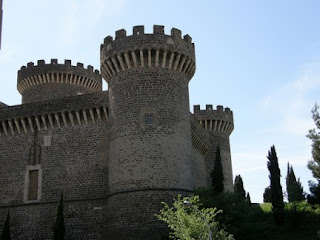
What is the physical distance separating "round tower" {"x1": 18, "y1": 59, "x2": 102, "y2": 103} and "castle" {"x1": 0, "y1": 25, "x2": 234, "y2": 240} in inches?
185

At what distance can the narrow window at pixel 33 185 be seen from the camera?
2672 centimetres

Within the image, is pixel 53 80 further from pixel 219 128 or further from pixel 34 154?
pixel 219 128

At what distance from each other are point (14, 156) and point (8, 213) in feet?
12.0

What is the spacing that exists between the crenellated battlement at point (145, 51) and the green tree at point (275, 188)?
37.6ft

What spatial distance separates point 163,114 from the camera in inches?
922

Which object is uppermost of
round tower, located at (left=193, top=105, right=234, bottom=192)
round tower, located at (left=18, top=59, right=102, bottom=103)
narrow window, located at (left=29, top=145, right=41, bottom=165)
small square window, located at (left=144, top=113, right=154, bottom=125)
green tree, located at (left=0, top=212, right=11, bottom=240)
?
round tower, located at (left=18, top=59, right=102, bottom=103)

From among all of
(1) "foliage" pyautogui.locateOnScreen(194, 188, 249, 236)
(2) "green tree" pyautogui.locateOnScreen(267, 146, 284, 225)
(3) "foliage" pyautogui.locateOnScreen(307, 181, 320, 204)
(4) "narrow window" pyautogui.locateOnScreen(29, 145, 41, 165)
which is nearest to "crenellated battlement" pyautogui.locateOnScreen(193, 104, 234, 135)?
(2) "green tree" pyautogui.locateOnScreen(267, 146, 284, 225)

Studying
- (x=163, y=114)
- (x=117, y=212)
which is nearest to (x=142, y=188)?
(x=117, y=212)

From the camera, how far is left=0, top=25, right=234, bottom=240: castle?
73.7 feet

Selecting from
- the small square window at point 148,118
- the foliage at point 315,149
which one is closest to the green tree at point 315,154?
the foliage at point 315,149

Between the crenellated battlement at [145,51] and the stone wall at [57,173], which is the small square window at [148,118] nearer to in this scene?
the crenellated battlement at [145,51]

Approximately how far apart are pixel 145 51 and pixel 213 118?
13552 mm

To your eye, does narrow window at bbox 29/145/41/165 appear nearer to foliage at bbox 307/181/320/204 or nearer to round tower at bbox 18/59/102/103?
round tower at bbox 18/59/102/103

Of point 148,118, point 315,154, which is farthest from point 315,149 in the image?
point 148,118
